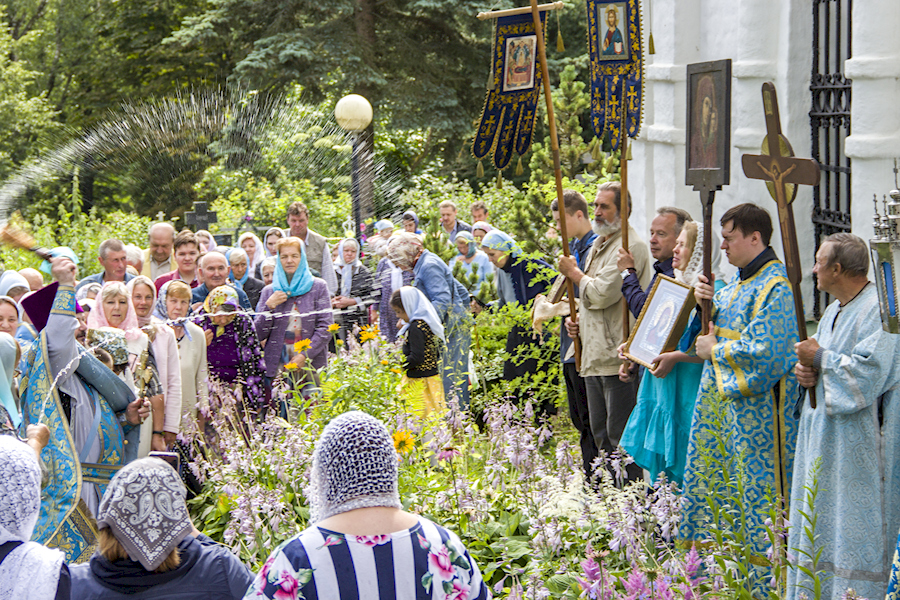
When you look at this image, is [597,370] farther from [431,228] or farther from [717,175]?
[431,228]

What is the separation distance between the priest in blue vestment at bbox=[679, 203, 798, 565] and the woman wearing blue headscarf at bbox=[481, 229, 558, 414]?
2.88m

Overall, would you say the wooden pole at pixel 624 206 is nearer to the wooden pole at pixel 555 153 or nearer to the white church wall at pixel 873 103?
the wooden pole at pixel 555 153

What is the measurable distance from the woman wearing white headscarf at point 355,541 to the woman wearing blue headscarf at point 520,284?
16.2 ft

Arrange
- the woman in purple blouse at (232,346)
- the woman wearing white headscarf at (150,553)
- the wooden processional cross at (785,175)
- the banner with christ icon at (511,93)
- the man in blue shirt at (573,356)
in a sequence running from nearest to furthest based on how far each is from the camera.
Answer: the woman wearing white headscarf at (150,553) → the wooden processional cross at (785,175) → the banner with christ icon at (511,93) → the man in blue shirt at (573,356) → the woman in purple blouse at (232,346)

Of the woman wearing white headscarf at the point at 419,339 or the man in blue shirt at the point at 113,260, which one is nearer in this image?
the woman wearing white headscarf at the point at 419,339

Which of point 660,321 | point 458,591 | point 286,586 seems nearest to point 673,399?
point 660,321

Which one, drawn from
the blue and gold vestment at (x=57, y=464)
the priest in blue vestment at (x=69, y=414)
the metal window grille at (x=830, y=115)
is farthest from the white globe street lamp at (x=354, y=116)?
the blue and gold vestment at (x=57, y=464)

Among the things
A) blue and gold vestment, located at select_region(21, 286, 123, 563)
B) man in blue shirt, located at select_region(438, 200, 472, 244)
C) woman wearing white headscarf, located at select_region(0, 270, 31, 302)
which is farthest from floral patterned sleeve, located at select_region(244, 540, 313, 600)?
man in blue shirt, located at select_region(438, 200, 472, 244)

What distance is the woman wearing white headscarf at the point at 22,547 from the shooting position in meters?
2.72

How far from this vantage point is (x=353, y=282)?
35.2ft

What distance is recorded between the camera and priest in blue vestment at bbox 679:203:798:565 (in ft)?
14.6

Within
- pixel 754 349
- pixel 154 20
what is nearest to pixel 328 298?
pixel 754 349

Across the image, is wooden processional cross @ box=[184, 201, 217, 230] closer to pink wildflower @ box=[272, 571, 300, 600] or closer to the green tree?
pink wildflower @ box=[272, 571, 300, 600]

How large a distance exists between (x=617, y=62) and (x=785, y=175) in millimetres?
2058
